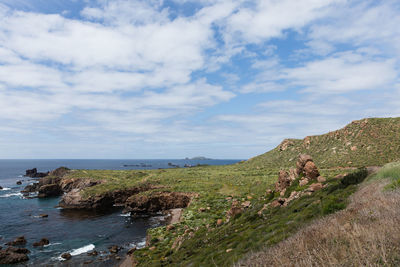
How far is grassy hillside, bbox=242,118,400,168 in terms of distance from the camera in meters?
55.2

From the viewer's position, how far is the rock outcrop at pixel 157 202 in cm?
4878

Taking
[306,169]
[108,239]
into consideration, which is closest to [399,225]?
[306,169]

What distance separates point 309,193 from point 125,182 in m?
56.4

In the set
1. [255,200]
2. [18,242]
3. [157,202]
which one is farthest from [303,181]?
[18,242]

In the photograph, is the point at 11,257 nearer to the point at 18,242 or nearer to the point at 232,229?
the point at 18,242

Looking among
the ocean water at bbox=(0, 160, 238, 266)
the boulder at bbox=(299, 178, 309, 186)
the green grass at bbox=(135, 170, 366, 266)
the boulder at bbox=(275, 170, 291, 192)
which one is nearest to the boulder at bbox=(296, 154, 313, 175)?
the boulder at bbox=(275, 170, 291, 192)

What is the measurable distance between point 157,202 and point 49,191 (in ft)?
152

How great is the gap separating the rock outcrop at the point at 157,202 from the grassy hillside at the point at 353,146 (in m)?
40.5

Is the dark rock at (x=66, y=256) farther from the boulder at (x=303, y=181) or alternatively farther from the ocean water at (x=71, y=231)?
the boulder at (x=303, y=181)

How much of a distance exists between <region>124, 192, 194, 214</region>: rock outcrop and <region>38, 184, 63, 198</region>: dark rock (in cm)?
3966

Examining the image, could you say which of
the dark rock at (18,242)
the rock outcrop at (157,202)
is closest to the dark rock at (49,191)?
the rock outcrop at (157,202)

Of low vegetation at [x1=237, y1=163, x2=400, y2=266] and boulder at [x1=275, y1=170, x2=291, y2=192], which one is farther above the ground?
low vegetation at [x1=237, y1=163, x2=400, y2=266]

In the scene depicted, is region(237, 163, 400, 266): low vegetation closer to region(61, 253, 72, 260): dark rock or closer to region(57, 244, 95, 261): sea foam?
region(61, 253, 72, 260): dark rock

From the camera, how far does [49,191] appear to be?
71562 millimetres
